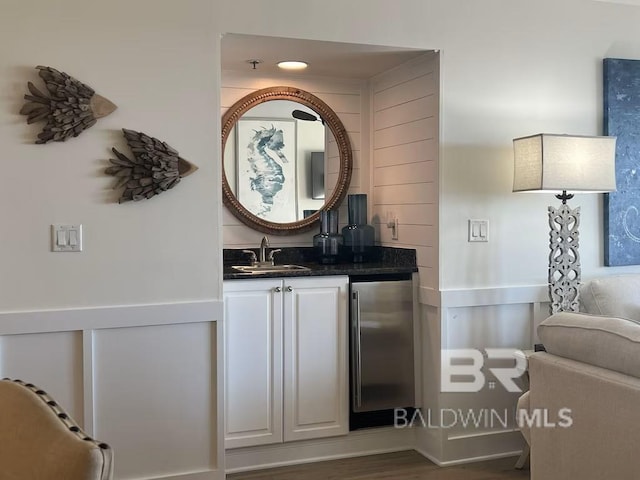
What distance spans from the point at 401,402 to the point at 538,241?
44.1 inches

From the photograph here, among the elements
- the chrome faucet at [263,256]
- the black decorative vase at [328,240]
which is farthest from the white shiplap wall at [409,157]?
the chrome faucet at [263,256]

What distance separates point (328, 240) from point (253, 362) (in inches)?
34.0

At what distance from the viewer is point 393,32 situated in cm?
344

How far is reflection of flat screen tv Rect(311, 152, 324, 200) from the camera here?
4.16 metres

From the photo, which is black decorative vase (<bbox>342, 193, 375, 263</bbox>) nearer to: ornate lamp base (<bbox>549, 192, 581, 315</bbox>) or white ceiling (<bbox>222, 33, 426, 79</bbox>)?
white ceiling (<bbox>222, 33, 426, 79</bbox>)

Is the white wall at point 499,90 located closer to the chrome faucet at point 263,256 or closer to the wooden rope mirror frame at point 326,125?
the wooden rope mirror frame at point 326,125

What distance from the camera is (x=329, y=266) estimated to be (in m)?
3.83

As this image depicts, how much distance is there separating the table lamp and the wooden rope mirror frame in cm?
107

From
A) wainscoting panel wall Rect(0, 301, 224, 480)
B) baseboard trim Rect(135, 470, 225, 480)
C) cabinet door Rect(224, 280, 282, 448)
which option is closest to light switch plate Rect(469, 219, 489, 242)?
cabinet door Rect(224, 280, 282, 448)

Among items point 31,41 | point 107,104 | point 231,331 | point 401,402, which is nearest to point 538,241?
point 401,402

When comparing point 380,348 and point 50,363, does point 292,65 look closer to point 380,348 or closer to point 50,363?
point 380,348

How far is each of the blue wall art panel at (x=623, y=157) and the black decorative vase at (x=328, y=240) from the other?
1.49 meters

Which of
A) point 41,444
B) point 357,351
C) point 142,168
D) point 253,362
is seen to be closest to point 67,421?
point 41,444

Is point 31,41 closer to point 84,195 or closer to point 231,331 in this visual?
point 84,195
